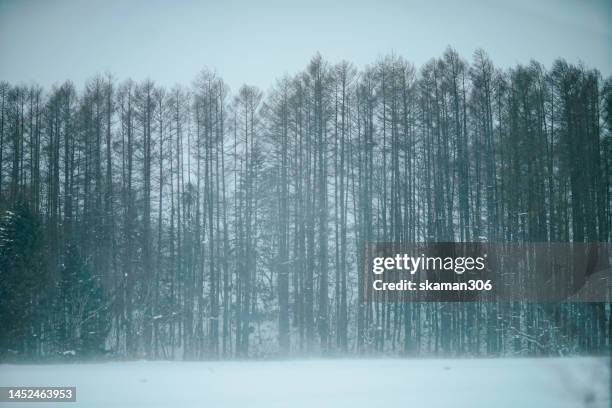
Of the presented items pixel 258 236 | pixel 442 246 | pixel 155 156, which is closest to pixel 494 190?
pixel 442 246

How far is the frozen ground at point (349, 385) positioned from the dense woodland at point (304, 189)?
28.6 ft

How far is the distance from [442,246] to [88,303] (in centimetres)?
1460

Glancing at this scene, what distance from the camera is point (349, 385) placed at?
844 cm

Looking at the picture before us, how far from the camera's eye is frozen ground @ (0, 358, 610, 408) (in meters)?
6.70

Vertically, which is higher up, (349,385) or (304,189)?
(304,189)

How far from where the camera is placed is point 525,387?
24.7 ft

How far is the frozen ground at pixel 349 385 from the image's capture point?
670 cm

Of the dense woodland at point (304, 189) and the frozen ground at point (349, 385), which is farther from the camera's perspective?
the dense woodland at point (304, 189)

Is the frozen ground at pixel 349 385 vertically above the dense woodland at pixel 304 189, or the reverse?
the dense woodland at pixel 304 189

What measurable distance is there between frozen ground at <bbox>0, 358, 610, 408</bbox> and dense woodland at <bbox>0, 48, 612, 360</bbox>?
8720 mm

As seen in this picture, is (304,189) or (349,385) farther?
(304,189)

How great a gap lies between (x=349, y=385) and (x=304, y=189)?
13.1m

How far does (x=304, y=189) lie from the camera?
20797mm

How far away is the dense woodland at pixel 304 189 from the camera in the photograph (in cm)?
1917
